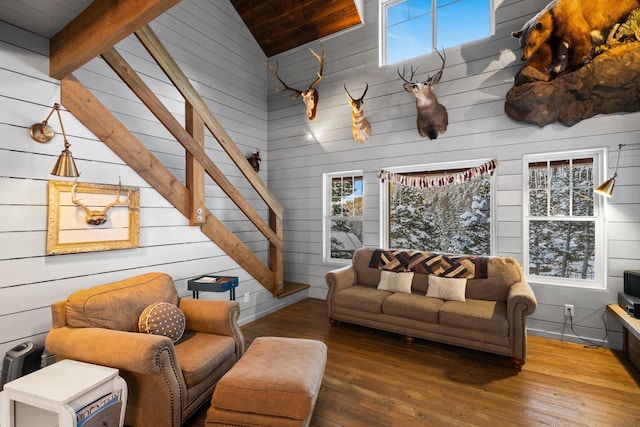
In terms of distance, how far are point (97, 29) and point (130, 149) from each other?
107 cm

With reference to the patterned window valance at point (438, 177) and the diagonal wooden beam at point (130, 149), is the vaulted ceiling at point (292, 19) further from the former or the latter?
the diagonal wooden beam at point (130, 149)

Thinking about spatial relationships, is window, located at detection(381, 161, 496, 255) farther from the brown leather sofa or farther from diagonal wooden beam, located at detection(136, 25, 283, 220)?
diagonal wooden beam, located at detection(136, 25, 283, 220)

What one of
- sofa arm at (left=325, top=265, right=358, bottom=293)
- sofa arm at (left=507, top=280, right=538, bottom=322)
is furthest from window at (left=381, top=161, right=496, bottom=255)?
sofa arm at (left=507, top=280, right=538, bottom=322)

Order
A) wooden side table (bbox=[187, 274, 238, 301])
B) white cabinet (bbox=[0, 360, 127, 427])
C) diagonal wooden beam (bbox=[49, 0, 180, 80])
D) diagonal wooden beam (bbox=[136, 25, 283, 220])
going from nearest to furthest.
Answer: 1. white cabinet (bbox=[0, 360, 127, 427])
2. diagonal wooden beam (bbox=[49, 0, 180, 80])
3. diagonal wooden beam (bbox=[136, 25, 283, 220])
4. wooden side table (bbox=[187, 274, 238, 301])

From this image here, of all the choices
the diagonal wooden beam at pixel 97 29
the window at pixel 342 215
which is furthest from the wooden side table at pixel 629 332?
the diagonal wooden beam at pixel 97 29

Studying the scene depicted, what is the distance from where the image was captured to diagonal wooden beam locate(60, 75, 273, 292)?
2.37 metres

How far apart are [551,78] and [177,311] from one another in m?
4.25

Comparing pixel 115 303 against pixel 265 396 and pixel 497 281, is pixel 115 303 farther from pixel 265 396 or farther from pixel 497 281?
pixel 497 281

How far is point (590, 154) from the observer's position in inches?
124

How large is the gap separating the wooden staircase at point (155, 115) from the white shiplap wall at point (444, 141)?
117cm

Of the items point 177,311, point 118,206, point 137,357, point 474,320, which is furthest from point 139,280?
point 474,320

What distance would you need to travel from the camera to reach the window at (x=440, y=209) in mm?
3781

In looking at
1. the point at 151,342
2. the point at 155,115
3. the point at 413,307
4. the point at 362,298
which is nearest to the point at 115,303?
the point at 151,342

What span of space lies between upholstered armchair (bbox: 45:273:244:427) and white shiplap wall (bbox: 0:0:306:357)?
0.38 m
